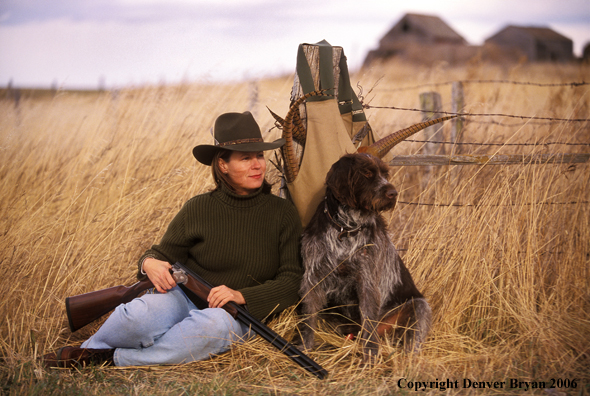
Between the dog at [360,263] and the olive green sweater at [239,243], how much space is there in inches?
5.4

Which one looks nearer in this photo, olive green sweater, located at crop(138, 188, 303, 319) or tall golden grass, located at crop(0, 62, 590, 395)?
tall golden grass, located at crop(0, 62, 590, 395)

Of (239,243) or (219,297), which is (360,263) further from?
(219,297)

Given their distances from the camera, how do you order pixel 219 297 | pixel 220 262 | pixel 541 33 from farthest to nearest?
1. pixel 541 33
2. pixel 220 262
3. pixel 219 297

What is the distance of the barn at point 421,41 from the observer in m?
30.7

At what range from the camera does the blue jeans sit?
9.34 ft

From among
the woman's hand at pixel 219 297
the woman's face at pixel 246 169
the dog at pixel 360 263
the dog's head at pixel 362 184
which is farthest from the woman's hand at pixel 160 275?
the dog's head at pixel 362 184

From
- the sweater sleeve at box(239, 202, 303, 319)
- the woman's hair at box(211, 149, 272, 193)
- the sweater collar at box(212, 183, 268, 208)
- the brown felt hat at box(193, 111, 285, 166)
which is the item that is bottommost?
the sweater sleeve at box(239, 202, 303, 319)

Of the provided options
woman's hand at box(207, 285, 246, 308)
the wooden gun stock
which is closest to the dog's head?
woman's hand at box(207, 285, 246, 308)

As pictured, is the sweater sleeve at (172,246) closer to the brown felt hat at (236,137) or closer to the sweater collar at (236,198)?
the sweater collar at (236,198)

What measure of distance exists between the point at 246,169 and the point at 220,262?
671 millimetres

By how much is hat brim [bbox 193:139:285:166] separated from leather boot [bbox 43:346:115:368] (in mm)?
1453

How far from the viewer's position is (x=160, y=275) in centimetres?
297

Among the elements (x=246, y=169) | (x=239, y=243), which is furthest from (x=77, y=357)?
(x=246, y=169)

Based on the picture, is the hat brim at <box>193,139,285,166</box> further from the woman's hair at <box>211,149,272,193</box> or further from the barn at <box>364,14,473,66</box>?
the barn at <box>364,14,473,66</box>
